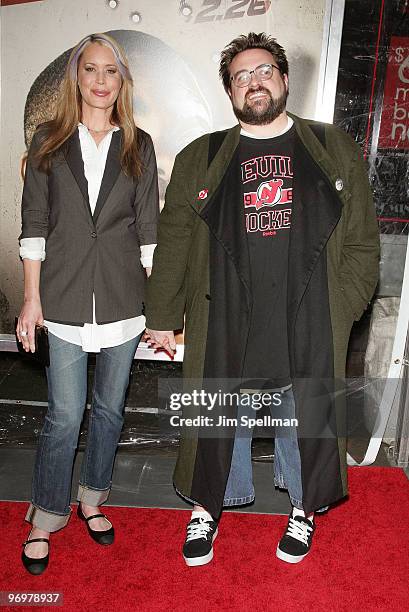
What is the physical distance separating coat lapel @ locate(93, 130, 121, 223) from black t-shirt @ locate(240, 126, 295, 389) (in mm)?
436

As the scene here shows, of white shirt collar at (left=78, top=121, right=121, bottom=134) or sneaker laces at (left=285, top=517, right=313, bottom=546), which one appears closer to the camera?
white shirt collar at (left=78, top=121, right=121, bottom=134)

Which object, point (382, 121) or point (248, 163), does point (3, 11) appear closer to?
point (248, 163)

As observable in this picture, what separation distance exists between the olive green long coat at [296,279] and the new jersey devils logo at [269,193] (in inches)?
2.2

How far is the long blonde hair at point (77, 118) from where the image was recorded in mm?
2303

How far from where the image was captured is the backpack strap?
7.71ft

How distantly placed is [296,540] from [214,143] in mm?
1500

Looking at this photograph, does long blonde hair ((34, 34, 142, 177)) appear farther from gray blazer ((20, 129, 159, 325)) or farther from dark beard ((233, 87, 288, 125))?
dark beard ((233, 87, 288, 125))

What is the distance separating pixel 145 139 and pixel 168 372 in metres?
1.53

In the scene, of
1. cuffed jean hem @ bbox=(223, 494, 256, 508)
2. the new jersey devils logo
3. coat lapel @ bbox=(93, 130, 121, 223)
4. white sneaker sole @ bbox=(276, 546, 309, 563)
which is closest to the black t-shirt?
the new jersey devils logo

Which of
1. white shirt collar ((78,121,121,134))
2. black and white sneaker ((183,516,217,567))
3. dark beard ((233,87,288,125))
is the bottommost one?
black and white sneaker ((183,516,217,567))

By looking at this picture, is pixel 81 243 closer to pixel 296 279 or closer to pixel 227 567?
pixel 296 279

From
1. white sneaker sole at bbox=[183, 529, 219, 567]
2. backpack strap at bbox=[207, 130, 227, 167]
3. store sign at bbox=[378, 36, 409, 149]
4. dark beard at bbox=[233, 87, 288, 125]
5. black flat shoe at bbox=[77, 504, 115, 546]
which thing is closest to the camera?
dark beard at bbox=[233, 87, 288, 125]

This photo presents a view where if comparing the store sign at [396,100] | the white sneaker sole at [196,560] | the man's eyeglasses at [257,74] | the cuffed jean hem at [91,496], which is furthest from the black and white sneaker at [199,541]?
the store sign at [396,100]

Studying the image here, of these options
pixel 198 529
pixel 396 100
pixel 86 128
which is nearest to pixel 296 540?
pixel 198 529
